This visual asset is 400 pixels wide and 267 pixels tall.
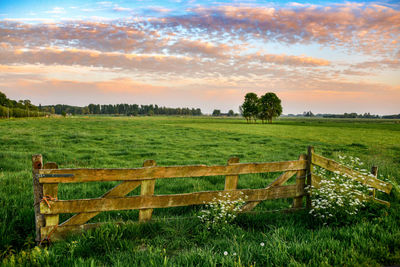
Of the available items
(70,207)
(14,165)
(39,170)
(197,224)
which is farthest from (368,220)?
(14,165)

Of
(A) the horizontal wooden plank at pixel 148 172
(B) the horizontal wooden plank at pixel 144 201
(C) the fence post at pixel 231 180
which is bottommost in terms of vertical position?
(B) the horizontal wooden plank at pixel 144 201

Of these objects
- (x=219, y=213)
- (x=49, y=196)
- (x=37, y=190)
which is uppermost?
(x=37, y=190)

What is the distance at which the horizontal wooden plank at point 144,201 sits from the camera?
4.71m

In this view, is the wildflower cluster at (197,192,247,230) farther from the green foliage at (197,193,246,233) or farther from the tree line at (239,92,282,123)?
the tree line at (239,92,282,123)

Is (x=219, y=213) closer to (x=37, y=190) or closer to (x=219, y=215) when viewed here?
(x=219, y=215)

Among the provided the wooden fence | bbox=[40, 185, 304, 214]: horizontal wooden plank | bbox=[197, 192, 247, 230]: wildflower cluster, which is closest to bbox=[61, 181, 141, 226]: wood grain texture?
the wooden fence

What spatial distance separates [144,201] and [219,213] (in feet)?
5.43

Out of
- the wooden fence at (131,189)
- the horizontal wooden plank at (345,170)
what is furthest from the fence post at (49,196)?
the horizontal wooden plank at (345,170)

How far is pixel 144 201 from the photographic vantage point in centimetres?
521

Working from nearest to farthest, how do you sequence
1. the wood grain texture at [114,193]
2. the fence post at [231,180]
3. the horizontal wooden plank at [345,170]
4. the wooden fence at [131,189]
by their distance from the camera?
the wooden fence at [131,189], the wood grain texture at [114,193], the fence post at [231,180], the horizontal wooden plank at [345,170]

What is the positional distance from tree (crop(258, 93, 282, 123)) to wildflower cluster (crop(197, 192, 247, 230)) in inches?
3874

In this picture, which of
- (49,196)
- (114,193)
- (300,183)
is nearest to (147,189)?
(114,193)

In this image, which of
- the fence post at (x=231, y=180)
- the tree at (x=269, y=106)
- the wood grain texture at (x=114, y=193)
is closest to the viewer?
the wood grain texture at (x=114, y=193)

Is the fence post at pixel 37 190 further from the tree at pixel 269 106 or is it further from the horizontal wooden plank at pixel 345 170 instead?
the tree at pixel 269 106
